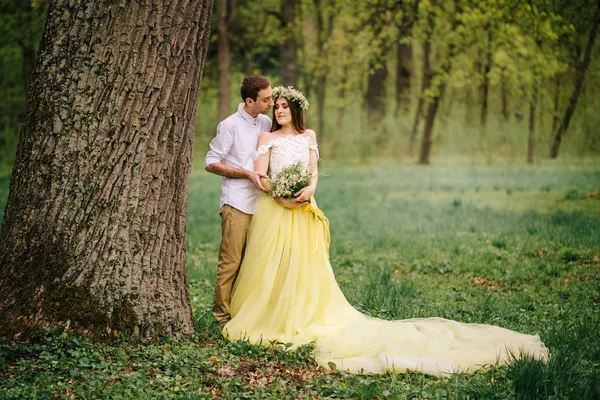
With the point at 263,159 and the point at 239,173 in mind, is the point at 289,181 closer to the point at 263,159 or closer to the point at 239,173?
the point at 263,159

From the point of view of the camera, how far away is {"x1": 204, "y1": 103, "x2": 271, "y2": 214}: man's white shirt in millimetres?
5504

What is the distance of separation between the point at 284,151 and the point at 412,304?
2156mm

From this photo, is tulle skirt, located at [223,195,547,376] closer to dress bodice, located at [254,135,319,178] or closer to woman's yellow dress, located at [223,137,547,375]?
woman's yellow dress, located at [223,137,547,375]

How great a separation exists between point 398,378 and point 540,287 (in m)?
3.27

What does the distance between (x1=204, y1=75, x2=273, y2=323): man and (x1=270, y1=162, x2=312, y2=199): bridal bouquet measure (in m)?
0.20

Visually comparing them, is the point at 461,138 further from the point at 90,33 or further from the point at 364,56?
the point at 90,33

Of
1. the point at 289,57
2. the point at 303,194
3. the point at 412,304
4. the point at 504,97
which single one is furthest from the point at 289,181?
the point at 504,97

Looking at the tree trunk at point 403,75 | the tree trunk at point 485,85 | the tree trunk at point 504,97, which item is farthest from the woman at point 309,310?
the tree trunk at point 403,75

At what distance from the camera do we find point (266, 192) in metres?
5.47

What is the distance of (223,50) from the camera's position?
71.9 feet

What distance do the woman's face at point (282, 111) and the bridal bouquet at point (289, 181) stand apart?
1.60 ft

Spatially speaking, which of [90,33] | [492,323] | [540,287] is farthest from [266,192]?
[540,287]

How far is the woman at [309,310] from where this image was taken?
451 cm

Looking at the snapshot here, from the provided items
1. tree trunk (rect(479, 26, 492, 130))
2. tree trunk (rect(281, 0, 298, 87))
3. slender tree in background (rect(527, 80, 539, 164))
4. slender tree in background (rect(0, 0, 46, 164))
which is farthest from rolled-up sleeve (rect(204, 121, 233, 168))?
slender tree in background (rect(0, 0, 46, 164))
